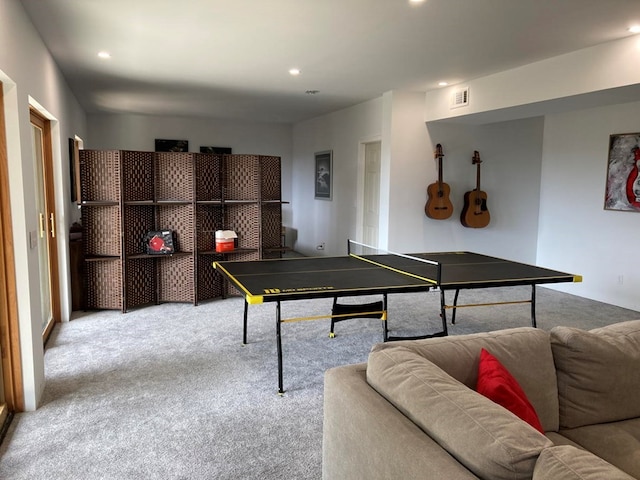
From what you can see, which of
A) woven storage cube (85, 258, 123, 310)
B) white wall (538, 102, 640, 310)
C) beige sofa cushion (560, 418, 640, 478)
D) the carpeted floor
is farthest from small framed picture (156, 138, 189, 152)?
beige sofa cushion (560, 418, 640, 478)

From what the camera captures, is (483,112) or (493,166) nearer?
(483,112)

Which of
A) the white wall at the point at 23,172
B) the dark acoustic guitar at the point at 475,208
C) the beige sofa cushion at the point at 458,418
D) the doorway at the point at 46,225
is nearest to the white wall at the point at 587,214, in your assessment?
the dark acoustic guitar at the point at 475,208

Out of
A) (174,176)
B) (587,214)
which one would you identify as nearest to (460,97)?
(587,214)

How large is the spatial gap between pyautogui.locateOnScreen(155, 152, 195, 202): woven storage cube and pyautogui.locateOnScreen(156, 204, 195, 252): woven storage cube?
0.11m

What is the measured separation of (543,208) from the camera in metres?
6.38

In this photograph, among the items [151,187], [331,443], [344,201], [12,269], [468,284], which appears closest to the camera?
[331,443]

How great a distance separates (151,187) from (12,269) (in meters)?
2.42

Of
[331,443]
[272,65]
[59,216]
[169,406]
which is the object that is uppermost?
[272,65]

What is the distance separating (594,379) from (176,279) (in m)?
4.19

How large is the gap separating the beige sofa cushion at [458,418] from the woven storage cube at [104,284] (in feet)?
12.7

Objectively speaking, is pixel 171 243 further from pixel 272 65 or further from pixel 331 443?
pixel 331 443

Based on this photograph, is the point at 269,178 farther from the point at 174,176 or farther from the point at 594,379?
the point at 594,379

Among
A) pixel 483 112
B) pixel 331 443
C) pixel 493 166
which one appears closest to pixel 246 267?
pixel 331 443

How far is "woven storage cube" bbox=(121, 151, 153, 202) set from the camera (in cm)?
479
